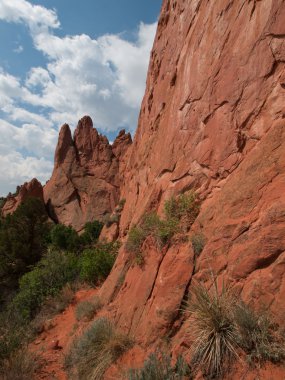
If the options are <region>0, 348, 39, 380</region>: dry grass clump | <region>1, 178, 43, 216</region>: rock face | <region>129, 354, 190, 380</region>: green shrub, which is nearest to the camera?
<region>129, 354, 190, 380</region>: green shrub

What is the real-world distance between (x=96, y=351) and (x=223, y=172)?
14.3 feet

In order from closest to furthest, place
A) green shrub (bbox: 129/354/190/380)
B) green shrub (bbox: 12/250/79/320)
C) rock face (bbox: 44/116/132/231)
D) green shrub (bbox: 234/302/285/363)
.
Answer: green shrub (bbox: 234/302/285/363)
green shrub (bbox: 129/354/190/380)
green shrub (bbox: 12/250/79/320)
rock face (bbox: 44/116/132/231)

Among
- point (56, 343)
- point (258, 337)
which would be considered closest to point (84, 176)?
point (56, 343)

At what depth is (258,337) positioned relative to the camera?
3748 mm

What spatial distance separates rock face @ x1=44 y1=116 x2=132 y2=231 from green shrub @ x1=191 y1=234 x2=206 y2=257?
1034 inches

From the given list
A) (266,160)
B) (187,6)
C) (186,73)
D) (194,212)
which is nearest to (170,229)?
(194,212)

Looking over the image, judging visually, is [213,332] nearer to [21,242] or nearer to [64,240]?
[21,242]

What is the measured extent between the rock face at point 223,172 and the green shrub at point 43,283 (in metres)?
4.43

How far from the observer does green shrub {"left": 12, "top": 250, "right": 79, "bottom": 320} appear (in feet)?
37.7

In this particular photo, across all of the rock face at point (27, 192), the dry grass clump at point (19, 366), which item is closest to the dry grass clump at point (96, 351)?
the dry grass clump at point (19, 366)

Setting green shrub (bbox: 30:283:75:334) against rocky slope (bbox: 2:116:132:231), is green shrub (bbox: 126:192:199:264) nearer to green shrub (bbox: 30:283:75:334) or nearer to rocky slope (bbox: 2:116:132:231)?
green shrub (bbox: 30:283:75:334)

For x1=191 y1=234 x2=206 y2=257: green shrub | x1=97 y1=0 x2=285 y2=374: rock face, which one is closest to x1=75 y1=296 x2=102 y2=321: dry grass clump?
x1=97 y1=0 x2=285 y2=374: rock face

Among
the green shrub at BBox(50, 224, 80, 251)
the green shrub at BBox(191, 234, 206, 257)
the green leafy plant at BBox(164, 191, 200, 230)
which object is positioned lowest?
the green shrub at BBox(191, 234, 206, 257)

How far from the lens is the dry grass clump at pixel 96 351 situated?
5.54 metres
